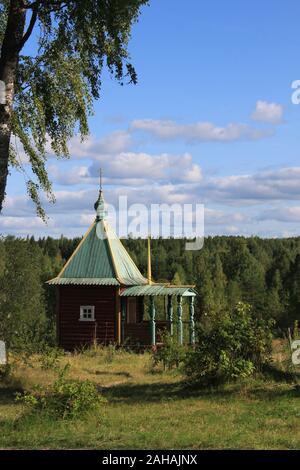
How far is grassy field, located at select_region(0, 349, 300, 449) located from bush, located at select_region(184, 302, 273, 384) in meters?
0.32

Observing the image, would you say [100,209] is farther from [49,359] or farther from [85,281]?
[49,359]

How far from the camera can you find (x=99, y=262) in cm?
2666

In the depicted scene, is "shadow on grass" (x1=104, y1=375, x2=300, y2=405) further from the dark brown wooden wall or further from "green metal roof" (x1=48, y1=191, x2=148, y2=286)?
"green metal roof" (x1=48, y1=191, x2=148, y2=286)

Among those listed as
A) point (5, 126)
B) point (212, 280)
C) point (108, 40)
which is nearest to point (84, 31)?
point (108, 40)

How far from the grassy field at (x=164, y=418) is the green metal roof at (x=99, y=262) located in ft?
35.5

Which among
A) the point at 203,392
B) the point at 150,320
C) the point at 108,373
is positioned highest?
the point at 150,320

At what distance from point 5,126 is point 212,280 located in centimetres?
7413

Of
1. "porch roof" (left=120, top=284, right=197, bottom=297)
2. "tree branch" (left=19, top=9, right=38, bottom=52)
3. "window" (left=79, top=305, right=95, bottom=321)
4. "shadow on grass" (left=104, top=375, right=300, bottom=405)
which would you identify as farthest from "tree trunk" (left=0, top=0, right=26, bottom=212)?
"window" (left=79, top=305, right=95, bottom=321)

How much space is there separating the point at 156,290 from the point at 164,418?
14957 millimetres

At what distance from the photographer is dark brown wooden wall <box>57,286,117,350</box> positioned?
26125mm

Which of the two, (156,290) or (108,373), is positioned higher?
(156,290)

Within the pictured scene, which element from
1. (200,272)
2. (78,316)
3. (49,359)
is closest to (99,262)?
(78,316)

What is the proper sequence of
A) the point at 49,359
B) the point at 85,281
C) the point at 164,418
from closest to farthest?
the point at 164,418
the point at 49,359
the point at 85,281

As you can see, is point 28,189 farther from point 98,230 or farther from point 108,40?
point 98,230
